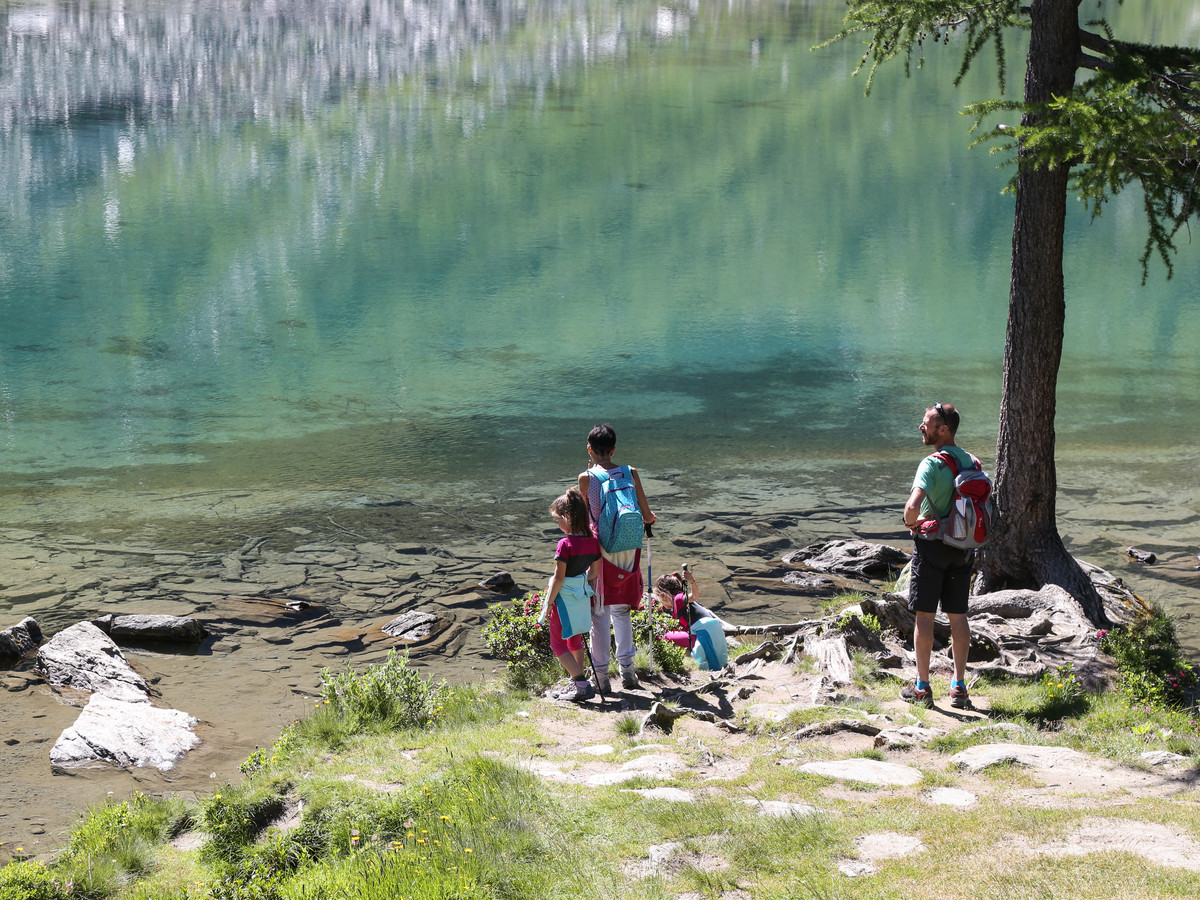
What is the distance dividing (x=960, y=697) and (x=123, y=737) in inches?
237

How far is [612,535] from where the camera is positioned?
7.48 m

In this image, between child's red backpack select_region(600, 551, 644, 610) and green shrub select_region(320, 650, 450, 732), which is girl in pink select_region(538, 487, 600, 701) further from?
green shrub select_region(320, 650, 450, 732)

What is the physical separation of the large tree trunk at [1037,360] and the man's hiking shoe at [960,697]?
8.69ft

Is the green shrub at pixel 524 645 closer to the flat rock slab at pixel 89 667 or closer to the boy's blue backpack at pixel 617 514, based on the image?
the boy's blue backpack at pixel 617 514

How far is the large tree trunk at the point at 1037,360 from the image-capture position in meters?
9.60

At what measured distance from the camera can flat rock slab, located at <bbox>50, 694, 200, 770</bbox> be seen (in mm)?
8117

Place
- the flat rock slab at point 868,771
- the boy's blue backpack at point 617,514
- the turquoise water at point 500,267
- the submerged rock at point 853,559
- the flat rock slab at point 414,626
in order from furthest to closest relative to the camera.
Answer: the turquoise water at point 500,267 → the submerged rock at point 853,559 → the flat rock slab at point 414,626 → the boy's blue backpack at point 617,514 → the flat rock slab at point 868,771

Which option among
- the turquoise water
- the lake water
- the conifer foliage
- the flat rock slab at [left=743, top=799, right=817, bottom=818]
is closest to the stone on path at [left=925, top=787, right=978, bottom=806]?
the flat rock slab at [left=743, top=799, right=817, bottom=818]

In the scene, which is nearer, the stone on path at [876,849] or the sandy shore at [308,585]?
the stone on path at [876,849]

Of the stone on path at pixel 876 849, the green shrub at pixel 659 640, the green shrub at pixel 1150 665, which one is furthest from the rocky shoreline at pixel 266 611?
the stone on path at pixel 876 849

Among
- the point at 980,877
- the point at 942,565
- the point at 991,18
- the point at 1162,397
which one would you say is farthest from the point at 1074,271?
the point at 980,877

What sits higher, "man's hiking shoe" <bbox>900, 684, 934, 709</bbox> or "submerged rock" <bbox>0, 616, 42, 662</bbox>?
"man's hiking shoe" <bbox>900, 684, 934, 709</bbox>

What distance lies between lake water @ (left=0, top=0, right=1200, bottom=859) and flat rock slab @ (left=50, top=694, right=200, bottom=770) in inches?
122

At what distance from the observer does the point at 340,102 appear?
86125 mm
